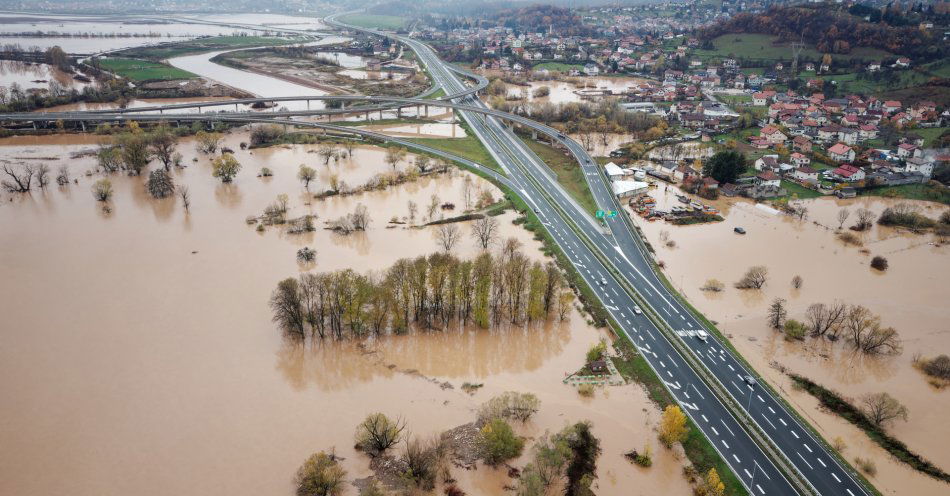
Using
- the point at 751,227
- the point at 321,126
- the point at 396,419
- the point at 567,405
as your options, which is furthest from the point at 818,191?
the point at 321,126

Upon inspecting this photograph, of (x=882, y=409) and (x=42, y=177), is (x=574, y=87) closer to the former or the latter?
(x=42, y=177)

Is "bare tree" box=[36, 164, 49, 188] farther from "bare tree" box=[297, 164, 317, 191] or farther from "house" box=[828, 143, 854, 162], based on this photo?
"house" box=[828, 143, 854, 162]

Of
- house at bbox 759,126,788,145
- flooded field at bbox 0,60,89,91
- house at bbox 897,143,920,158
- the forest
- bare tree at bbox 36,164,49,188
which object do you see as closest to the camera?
bare tree at bbox 36,164,49,188

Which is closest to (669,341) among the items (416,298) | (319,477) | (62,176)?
(416,298)

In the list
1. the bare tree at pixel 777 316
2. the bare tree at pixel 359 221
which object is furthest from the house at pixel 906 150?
the bare tree at pixel 359 221

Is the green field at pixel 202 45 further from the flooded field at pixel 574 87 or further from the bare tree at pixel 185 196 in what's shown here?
the bare tree at pixel 185 196

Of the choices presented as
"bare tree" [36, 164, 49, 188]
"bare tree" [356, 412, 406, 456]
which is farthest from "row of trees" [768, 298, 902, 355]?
"bare tree" [36, 164, 49, 188]
